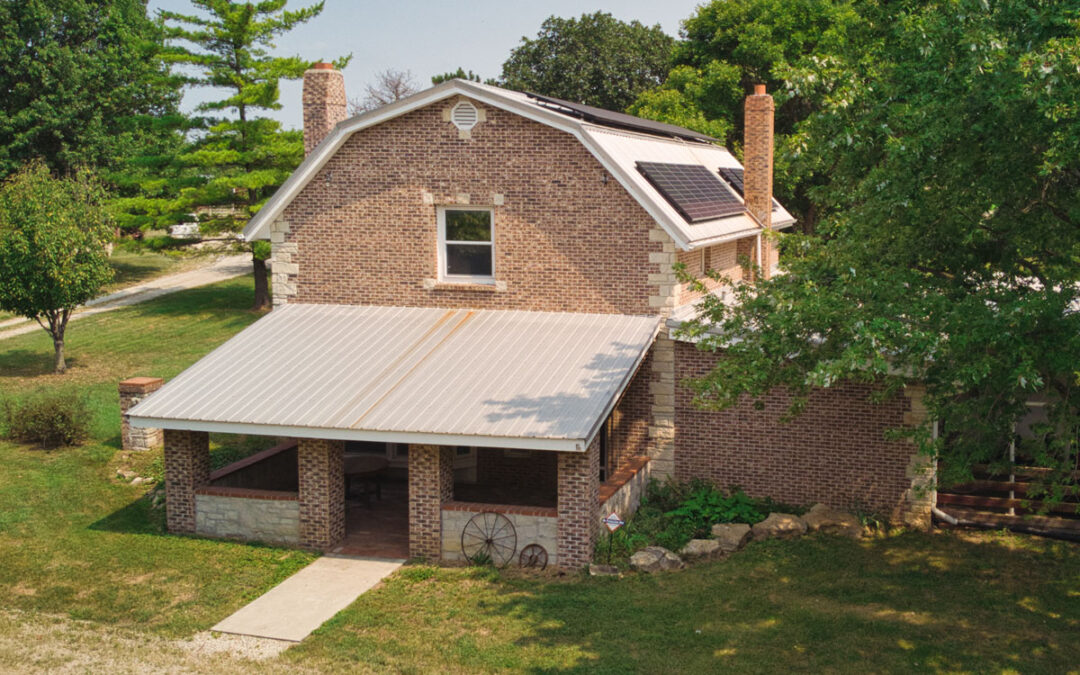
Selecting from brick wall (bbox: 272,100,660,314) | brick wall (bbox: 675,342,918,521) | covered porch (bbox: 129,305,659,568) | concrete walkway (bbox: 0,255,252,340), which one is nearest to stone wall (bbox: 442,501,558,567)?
covered porch (bbox: 129,305,659,568)

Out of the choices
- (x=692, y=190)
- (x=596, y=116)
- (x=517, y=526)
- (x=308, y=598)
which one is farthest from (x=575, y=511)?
(x=596, y=116)

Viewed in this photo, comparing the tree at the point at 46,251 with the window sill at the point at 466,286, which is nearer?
the window sill at the point at 466,286

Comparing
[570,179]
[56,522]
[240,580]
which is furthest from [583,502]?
[56,522]

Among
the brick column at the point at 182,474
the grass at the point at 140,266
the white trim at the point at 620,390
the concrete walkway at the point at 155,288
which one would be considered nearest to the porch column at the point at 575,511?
the white trim at the point at 620,390

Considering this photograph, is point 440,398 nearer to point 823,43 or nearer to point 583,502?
point 583,502

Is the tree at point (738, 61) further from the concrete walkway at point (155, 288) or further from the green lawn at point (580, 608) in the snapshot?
the green lawn at point (580, 608)

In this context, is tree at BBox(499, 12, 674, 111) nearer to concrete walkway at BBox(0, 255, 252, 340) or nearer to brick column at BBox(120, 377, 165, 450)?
concrete walkway at BBox(0, 255, 252, 340)

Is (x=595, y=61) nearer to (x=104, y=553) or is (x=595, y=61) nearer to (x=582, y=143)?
(x=582, y=143)
